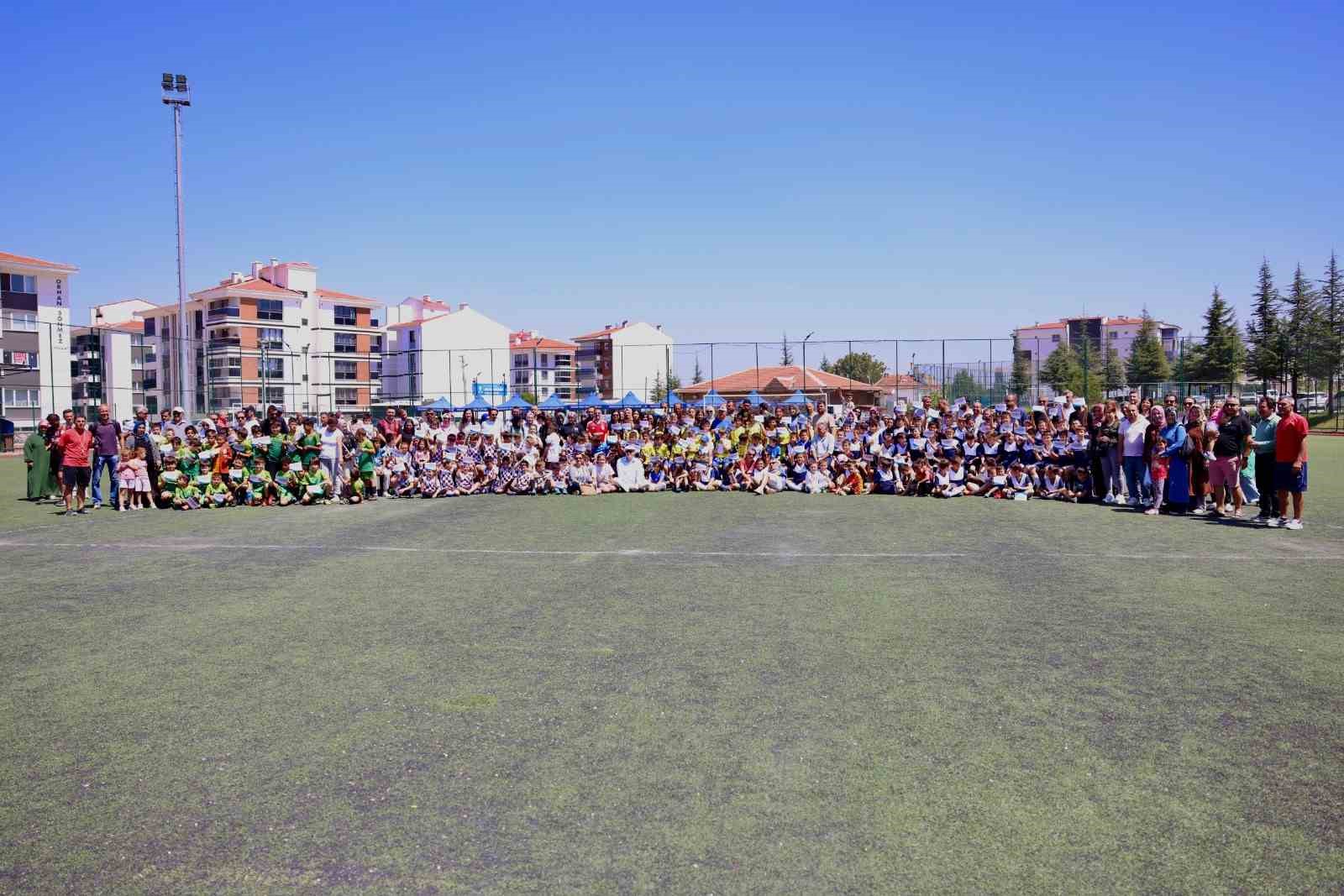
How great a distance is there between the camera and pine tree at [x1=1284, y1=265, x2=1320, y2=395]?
4831cm

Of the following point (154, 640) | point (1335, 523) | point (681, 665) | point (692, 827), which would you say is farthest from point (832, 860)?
point (1335, 523)

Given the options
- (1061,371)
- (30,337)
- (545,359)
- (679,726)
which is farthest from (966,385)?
(545,359)

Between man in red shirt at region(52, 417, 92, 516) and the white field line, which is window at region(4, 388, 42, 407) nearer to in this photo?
man in red shirt at region(52, 417, 92, 516)

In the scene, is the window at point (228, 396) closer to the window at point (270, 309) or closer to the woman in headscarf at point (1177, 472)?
the window at point (270, 309)

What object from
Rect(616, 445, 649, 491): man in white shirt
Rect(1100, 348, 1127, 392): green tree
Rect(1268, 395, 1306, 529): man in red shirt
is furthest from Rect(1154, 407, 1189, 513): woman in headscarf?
Rect(1100, 348, 1127, 392): green tree

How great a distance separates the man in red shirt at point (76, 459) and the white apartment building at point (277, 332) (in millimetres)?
48645

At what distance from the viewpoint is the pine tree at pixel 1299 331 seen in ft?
159

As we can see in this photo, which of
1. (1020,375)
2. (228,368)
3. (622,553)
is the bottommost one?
(622,553)

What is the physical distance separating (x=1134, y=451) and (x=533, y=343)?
84142 millimetres

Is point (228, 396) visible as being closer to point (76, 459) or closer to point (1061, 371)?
point (1061, 371)

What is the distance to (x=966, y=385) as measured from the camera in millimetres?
33281

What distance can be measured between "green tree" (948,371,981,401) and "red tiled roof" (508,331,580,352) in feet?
219

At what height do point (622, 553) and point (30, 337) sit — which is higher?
point (30, 337)

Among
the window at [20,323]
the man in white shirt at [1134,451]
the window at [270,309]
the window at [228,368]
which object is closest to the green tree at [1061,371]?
the man in white shirt at [1134,451]
